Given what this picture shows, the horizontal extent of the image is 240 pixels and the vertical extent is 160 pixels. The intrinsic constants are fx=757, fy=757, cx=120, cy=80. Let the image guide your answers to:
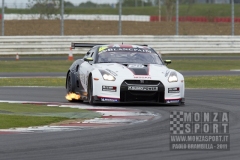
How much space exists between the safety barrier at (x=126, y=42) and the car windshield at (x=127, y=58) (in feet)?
58.3

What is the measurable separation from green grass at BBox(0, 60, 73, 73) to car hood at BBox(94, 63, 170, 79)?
13.2m

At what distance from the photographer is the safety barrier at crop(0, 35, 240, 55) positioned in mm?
33344

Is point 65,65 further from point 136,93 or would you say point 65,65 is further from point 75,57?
point 136,93

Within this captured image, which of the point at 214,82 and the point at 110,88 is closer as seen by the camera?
the point at 110,88

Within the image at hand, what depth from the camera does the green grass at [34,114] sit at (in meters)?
11.2

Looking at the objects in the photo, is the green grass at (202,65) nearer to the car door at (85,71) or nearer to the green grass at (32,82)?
the green grass at (32,82)

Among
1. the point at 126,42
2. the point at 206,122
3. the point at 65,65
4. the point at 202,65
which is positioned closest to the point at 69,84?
the point at 206,122

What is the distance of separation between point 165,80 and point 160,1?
26.7m

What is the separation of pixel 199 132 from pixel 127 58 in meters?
5.95

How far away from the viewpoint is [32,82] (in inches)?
854

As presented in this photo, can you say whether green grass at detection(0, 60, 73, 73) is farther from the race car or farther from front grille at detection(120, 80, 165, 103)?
front grille at detection(120, 80, 165, 103)

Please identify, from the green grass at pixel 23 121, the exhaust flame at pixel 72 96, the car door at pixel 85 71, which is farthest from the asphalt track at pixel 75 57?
the green grass at pixel 23 121

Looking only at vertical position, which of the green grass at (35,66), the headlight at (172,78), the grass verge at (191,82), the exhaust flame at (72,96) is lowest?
the green grass at (35,66)

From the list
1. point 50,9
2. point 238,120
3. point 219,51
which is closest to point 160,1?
point 219,51
